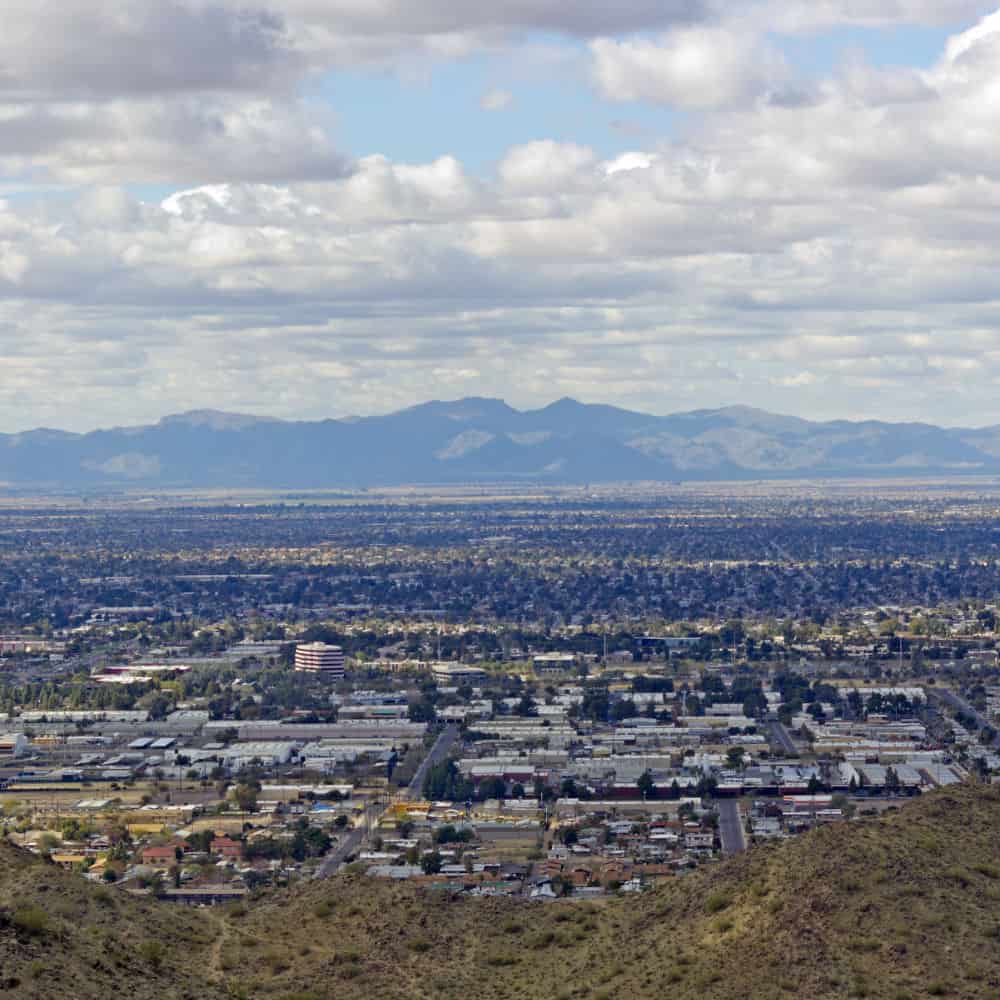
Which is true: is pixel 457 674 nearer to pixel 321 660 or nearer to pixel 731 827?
pixel 321 660

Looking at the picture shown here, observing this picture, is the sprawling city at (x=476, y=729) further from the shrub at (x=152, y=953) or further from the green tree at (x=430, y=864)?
the shrub at (x=152, y=953)

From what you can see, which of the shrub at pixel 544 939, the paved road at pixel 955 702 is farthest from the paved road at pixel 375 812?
the paved road at pixel 955 702

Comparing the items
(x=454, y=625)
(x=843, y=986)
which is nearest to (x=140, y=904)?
(x=843, y=986)

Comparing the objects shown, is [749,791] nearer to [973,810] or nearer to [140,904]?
[973,810]

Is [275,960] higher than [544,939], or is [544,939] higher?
[275,960]

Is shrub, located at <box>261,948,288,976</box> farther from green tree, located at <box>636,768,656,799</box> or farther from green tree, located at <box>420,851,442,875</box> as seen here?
green tree, located at <box>636,768,656,799</box>

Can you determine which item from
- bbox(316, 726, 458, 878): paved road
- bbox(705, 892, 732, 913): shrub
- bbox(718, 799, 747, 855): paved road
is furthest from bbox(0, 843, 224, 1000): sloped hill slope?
bbox(718, 799, 747, 855): paved road

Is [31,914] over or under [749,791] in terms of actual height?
over

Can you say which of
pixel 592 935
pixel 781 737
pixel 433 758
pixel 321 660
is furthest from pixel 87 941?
pixel 321 660
